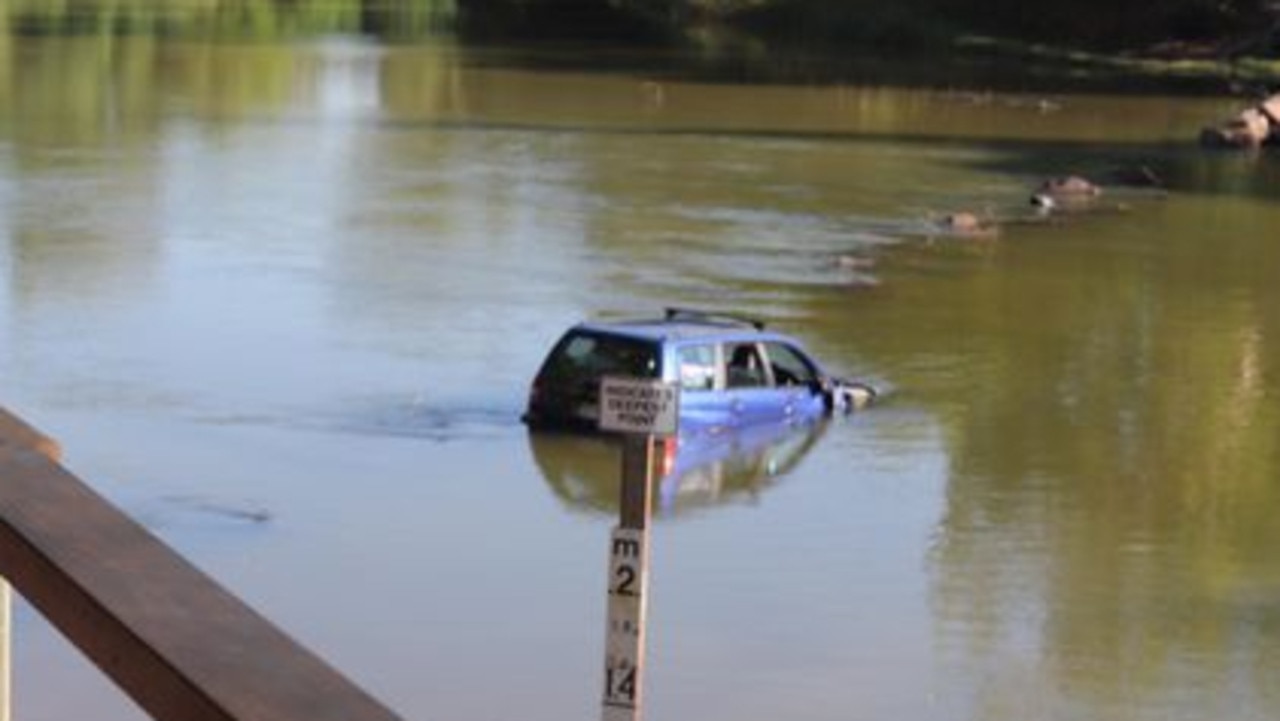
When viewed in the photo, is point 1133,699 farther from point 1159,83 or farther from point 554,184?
point 1159,83

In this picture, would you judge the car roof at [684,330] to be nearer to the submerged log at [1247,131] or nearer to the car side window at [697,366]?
the car side window at [697,366]

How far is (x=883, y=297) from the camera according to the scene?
1377 inches

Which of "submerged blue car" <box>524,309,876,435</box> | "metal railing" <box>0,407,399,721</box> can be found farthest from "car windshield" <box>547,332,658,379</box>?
"metal railing" <box>0,407,399,721</box>

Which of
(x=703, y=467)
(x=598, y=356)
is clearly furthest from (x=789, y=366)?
(x=703, y=467)

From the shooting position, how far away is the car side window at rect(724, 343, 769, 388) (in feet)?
82.0

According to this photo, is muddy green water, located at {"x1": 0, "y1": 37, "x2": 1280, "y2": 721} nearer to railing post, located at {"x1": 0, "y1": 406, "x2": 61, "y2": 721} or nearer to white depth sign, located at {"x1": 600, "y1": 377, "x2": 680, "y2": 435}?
white depth sign, located at {"x1": 600, "y1": 377, "x2": 680, "y2": 435}

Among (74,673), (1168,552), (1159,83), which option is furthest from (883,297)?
(1159,83)

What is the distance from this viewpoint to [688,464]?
23641 mm

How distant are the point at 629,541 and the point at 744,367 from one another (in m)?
19.6

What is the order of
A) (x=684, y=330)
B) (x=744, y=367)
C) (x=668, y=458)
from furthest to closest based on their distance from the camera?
1. (x=744, y=367)
2. (x=684, y=330)
3. (x=668, y=458)

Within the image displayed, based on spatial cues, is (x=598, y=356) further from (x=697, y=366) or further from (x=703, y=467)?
(x=703, y=467)

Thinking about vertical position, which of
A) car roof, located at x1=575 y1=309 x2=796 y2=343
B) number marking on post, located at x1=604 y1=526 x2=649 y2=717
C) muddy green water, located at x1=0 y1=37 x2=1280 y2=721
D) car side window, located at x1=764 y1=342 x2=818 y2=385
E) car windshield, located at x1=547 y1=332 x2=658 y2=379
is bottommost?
muddy green water, located at x1=0 y1=37 x2=1280 y2=721

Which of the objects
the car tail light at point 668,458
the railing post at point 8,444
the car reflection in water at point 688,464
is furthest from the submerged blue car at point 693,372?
the railing post at point 8,444

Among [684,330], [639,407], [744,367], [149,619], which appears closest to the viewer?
[149,619]
